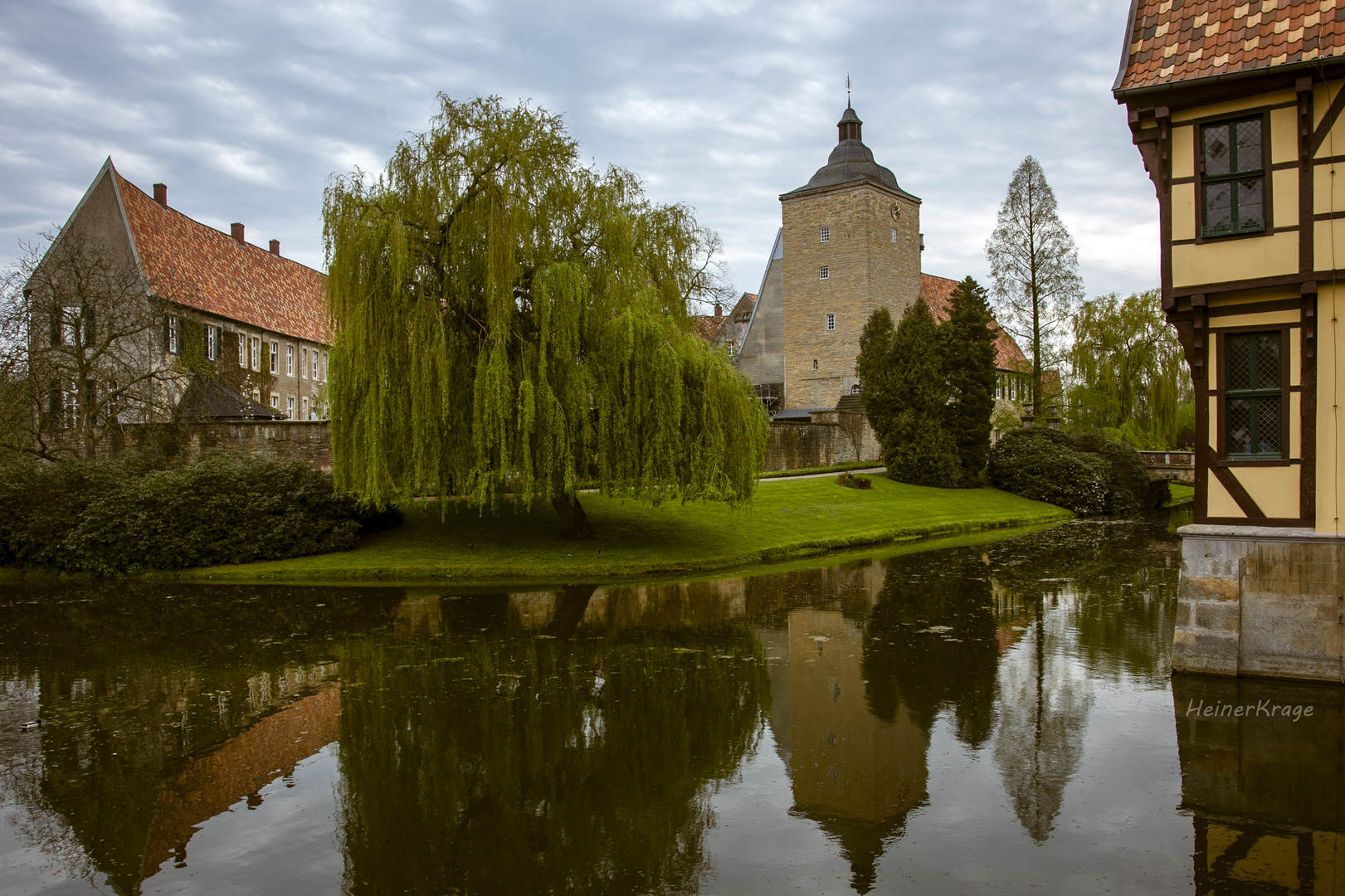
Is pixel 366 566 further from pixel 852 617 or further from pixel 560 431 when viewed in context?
pixel 852 617

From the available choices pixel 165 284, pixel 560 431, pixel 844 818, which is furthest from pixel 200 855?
pixel 165 284

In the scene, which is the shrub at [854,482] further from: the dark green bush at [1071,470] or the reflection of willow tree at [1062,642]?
the reflection of willow tree at [1062,642]

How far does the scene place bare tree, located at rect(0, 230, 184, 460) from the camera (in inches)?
901

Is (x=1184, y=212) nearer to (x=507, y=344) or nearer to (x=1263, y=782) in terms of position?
(x=1263, y=782)

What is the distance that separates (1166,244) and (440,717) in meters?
8.57

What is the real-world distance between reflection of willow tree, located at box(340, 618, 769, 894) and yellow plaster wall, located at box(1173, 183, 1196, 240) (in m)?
6.27

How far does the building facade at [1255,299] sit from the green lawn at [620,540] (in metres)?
11.3

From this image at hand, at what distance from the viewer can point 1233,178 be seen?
9914 millimetres

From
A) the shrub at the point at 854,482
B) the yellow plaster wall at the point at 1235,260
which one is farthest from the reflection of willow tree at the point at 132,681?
the shrub at the point at 854,482

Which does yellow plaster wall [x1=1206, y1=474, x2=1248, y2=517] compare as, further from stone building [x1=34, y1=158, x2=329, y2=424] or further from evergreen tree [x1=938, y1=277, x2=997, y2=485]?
evergreen tree [x1=938, y1=277, x2=997, y2=485]

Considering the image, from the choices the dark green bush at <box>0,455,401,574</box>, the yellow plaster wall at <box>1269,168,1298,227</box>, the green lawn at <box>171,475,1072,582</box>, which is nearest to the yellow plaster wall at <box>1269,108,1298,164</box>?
the yellow plaster wall at <box>1269,168,1298,227</box>

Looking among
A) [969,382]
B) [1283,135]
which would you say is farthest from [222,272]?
[1283,135]

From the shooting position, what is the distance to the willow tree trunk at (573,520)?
21141 millimetres

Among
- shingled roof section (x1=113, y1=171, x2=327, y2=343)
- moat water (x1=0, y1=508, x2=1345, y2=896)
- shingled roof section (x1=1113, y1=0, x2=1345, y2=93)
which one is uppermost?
shingled roof section (x1=113, y1=171, x2=327, y2=343)
